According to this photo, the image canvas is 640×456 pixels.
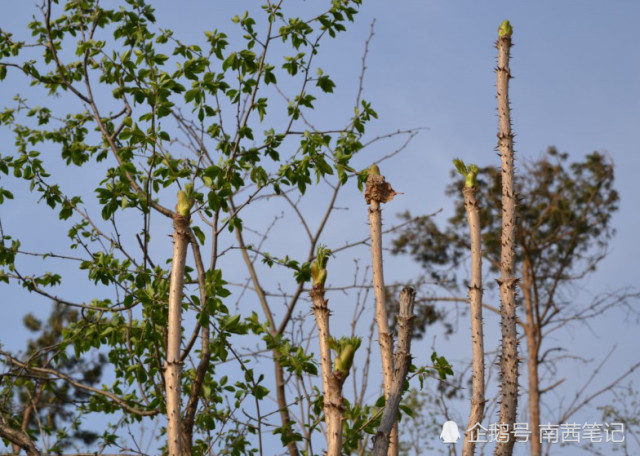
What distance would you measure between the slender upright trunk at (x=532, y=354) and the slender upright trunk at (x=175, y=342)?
1199cm

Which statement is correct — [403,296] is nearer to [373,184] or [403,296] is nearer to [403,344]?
[403,344]

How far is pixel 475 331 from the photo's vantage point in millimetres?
4305

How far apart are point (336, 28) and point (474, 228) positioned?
3225 mm

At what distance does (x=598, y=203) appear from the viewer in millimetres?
19281

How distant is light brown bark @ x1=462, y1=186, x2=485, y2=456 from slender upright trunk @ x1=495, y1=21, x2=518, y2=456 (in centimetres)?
22

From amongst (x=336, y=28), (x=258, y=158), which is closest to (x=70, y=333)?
(x=258, y=158)

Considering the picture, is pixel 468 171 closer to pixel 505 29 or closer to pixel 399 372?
pixel 505 29

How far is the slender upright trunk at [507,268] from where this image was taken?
439 cm

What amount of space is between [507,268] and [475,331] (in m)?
0.55

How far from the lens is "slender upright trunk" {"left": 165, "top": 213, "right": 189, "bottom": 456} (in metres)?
3.96

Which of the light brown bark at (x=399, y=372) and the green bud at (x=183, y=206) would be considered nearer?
the light brown bark at (x=399, y=372)

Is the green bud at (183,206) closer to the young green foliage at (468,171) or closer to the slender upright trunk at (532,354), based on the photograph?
the young green foliage at (468,171)

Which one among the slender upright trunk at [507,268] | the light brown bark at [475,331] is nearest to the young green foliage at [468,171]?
the light brown bark at [475,331]

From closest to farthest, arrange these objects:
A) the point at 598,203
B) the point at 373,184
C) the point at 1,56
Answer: the point at 373,184, the point at 1,56, the point at 598,203
